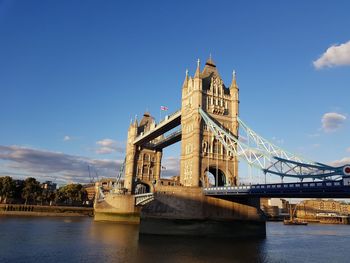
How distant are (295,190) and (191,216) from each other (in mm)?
14641

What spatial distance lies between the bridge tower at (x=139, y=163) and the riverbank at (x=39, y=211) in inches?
990

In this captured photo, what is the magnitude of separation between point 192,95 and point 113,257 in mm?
31154

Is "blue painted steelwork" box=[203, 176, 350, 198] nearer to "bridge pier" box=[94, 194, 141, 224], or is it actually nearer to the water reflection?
the water reflection

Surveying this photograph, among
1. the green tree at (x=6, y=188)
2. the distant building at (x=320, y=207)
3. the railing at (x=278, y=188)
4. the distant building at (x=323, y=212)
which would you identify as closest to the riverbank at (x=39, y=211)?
the green tree at (x=6, y=188)

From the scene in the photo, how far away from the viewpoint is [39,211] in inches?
3666

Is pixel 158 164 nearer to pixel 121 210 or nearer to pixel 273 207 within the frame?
pixel 121 210

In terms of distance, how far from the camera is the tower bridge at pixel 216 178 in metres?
35.7

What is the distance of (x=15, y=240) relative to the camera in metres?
34.8

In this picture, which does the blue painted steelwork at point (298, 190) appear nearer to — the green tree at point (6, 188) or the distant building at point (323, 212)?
the green tree at point (6, 188)

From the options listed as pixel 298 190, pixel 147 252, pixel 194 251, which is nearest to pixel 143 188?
pixel 194 251

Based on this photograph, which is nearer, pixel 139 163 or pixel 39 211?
pixel 139 163

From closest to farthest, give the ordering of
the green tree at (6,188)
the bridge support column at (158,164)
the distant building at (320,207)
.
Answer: the bridge support column at (158,164) < the green tree at (6,188) < the distant building at (320,207)

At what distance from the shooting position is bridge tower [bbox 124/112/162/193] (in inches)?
3273

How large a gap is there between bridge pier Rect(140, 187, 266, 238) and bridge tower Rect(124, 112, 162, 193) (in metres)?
39.0
